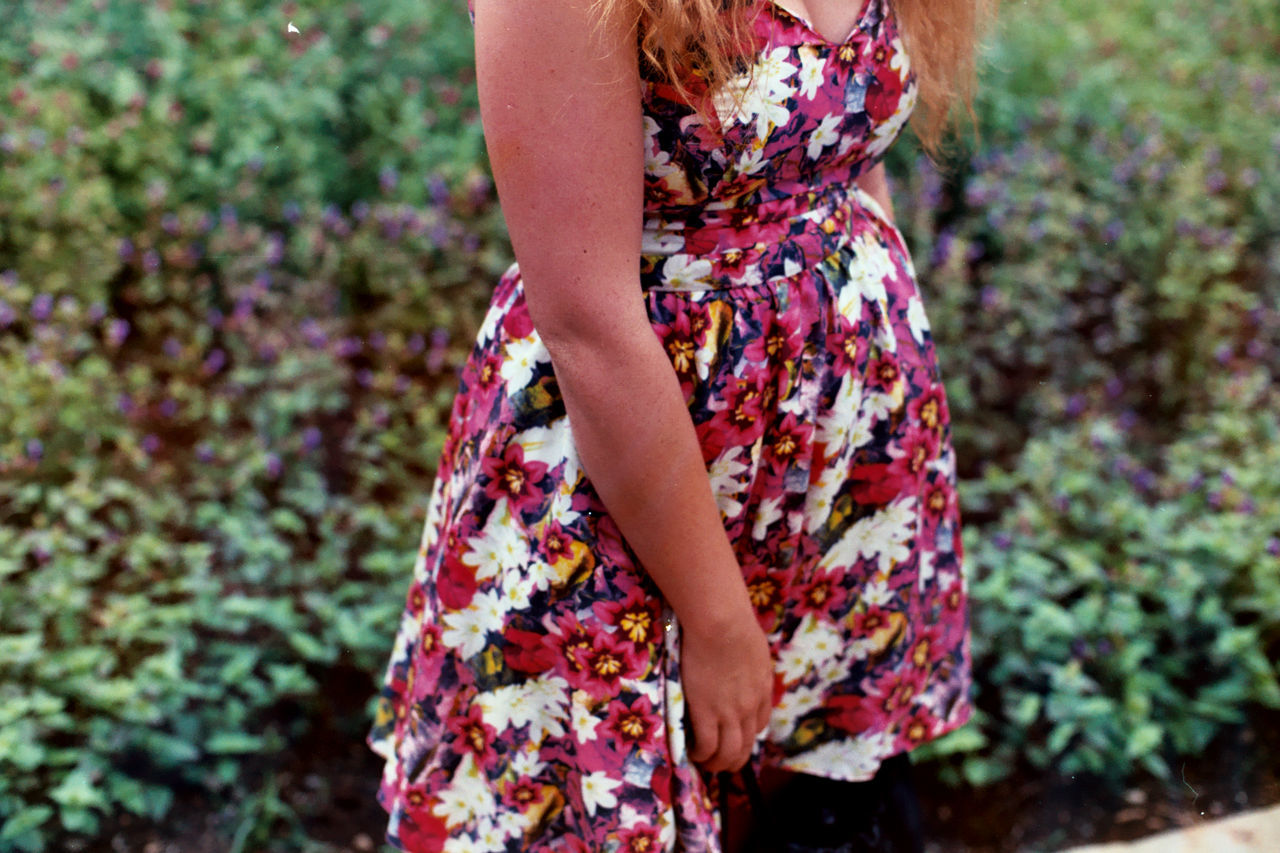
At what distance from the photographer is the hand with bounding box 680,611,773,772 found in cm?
101

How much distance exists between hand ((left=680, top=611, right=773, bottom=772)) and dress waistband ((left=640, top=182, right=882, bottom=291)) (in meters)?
0.33

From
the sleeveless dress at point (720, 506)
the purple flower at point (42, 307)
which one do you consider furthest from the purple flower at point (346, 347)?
the sleeveless dress at point (720, 506)

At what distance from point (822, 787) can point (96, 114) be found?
2810 mm

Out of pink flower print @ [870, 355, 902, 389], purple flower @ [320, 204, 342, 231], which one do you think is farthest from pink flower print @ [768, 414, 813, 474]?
purple flower @ [320, 204, 342, 231]

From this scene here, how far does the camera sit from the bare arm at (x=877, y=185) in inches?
53.2

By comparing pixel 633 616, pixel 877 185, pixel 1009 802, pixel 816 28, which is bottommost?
pixel 1009 802

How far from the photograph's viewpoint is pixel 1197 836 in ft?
6.55

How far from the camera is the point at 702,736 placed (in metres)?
1.06

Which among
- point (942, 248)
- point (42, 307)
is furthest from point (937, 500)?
point (42, 307)

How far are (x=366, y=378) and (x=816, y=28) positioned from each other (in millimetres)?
1810

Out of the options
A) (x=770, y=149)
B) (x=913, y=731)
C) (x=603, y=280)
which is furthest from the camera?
(x=913, y=731)

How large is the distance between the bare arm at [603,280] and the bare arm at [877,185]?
0.57 m

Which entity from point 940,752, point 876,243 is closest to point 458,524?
point 876,243

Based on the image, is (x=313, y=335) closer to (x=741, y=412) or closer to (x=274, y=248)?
(x=274, y=248)
